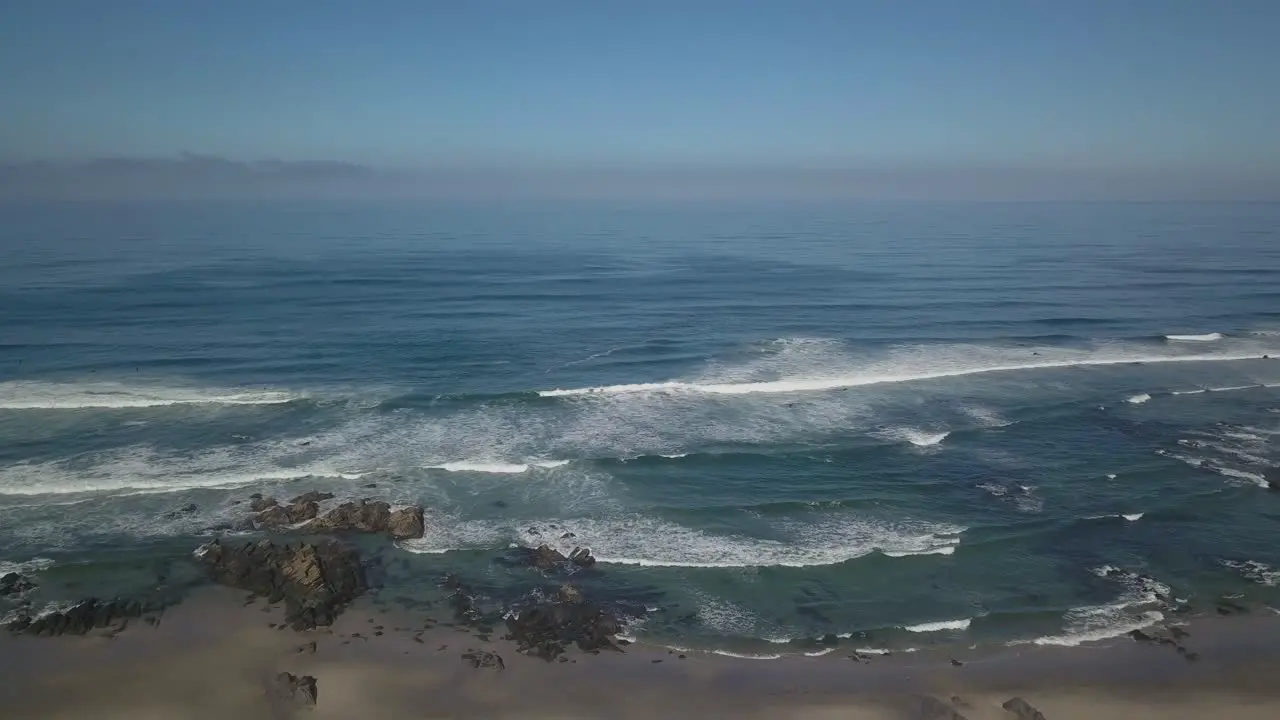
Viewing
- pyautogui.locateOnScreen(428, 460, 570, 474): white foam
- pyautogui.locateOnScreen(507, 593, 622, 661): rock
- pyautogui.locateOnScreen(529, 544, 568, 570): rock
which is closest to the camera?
pyautogui.locateOnScreen(507, 593, 622, 661): rock

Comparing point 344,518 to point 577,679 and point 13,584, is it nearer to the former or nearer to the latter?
point 13,584

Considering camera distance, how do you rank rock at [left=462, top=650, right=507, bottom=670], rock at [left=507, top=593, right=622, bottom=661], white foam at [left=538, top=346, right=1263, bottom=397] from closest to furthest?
rock at [left=462, top=650, right=507, bottom=670], rock at [left=507, top=593, right=622, bottom=661], white foam at [left=538, top=346, right=1263, bottom=397]

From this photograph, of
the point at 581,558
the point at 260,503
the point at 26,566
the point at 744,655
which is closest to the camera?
the point at 744,655

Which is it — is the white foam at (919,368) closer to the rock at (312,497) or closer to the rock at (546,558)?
the rock at (312,497)

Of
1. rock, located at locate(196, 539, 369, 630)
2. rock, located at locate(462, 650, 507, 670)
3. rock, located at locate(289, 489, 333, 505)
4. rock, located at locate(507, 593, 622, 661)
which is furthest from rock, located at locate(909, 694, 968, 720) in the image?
rock, located at locate(289, 489, 333, 505)

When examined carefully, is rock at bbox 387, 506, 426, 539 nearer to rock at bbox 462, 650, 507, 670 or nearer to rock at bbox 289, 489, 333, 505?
rock at bbox 289, 489, 333, 505

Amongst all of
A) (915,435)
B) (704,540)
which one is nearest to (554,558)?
(704,540)

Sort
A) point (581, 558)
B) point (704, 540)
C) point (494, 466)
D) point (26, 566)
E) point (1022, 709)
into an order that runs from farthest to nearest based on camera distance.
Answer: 1. point (494, 466)
2. point (704, 540)
3. point (581, 558)
4. point (26, 566)
5. point (1022, 709)

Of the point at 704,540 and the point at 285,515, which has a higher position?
the point at 285,515
